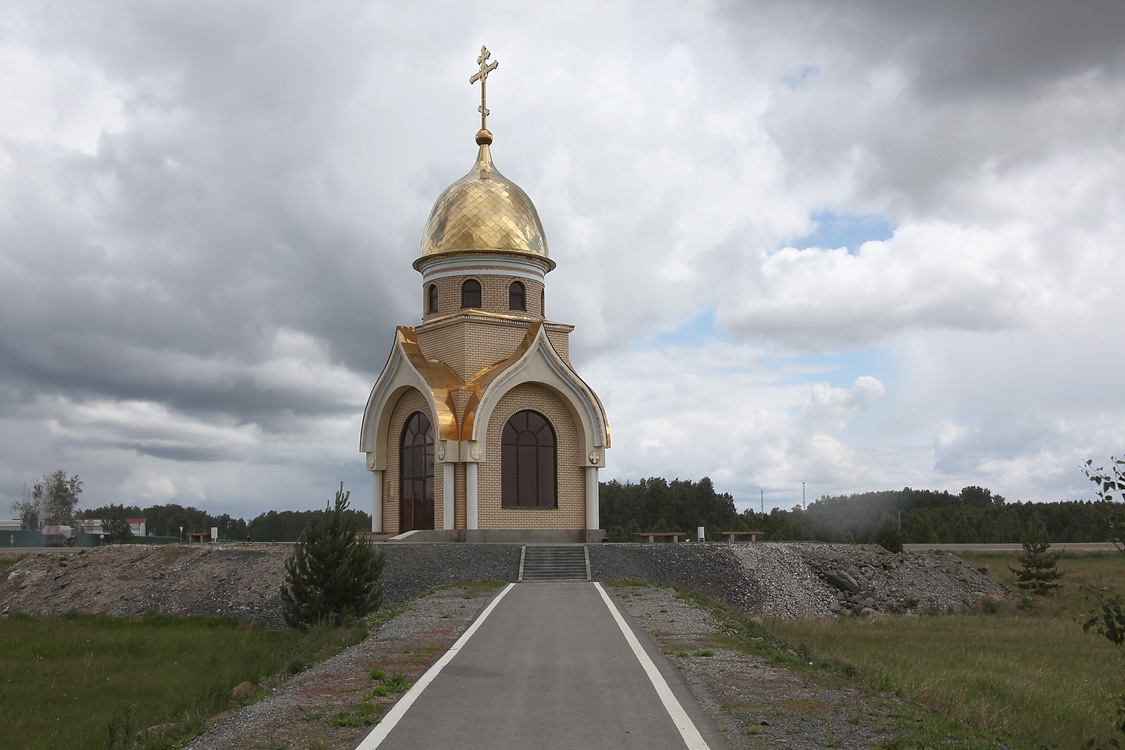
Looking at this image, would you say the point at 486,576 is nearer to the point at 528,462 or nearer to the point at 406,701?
the point at 528,462

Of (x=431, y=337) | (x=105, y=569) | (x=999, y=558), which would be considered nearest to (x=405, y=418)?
(x=431, y=337)

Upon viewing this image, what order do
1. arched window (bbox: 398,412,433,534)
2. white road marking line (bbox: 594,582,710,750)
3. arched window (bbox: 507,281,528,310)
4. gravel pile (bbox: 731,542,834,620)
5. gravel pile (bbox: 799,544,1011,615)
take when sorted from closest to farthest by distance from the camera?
white road marking line (bbox: 594,582,710,750)
gravel pile (bbox: 731,542,834,620)
gravel pile (bbox: 799,544,1011,615)
arched window (bbox: 398,412,433,534)
arched window (bbox: 507,281,528,310)

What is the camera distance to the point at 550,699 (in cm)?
851

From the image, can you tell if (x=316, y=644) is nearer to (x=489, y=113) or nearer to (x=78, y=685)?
(x=78, y=685)

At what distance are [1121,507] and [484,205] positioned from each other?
25.1 meters

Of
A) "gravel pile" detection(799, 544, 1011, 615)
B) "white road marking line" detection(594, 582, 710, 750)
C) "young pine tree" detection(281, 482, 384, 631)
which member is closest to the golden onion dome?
"gravel pile" detection(799, 544, 1011, 615)

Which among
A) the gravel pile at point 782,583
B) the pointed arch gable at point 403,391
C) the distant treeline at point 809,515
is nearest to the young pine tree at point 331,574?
the gravel pile at point 782,583

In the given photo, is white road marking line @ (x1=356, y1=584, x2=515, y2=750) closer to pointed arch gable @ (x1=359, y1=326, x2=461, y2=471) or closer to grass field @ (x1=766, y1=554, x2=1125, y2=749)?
grass field @ (x1=766, y1=554, x2=1125, y2=749)

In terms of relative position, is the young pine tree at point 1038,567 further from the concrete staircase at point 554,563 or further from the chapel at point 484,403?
the concrete staircase at point 554,563

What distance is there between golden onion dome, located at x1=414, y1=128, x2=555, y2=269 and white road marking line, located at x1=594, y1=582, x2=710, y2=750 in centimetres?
1842

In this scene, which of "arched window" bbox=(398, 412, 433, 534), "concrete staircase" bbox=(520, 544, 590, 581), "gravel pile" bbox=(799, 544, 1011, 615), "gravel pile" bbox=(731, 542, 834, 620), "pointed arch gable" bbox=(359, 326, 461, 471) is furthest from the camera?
"arched window" bbox=(398, 412, 433, 534)

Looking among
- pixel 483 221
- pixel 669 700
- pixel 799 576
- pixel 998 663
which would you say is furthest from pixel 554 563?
pixel 669 700

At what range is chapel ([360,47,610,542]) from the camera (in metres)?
27.3

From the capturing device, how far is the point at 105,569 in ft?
85.0
